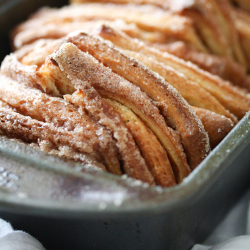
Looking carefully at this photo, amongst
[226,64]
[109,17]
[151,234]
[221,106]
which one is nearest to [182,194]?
[151,234]

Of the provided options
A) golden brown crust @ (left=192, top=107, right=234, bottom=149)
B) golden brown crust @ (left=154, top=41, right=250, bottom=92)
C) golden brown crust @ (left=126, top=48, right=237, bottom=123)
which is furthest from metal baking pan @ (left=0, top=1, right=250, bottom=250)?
golden brown crust @ (left=154, top=41, right=250, bottom=92)

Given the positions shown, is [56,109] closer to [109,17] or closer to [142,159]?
[142,159]

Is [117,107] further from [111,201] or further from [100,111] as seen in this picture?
[111,201]

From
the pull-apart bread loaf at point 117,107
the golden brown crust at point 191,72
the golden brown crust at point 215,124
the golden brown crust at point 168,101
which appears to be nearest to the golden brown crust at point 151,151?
the pull-apart bread loaf at point 117,107

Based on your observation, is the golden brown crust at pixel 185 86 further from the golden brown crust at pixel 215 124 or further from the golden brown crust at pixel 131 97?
the golden brown crust at pixel 131 97

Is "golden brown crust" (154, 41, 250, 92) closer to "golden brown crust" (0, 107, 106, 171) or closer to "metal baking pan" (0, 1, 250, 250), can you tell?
"metal baking pan" (0, 1, 250, 250)

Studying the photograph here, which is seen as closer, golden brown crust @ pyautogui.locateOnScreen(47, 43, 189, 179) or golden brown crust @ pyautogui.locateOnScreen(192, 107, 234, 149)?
golden brown crust @ pyautogui.locateOnScreen(47, 43, 189, 179)
